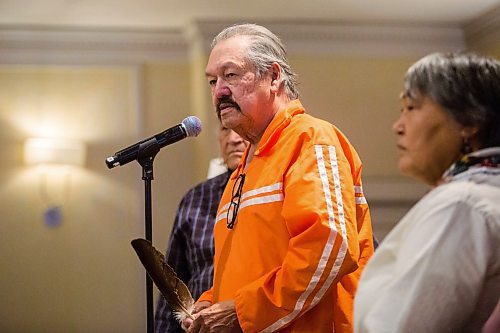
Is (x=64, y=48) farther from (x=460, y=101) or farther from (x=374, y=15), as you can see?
(x=460, y=101)

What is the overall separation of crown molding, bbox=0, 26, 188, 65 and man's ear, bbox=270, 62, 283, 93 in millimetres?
3056

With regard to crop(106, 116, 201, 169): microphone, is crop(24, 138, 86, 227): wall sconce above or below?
below

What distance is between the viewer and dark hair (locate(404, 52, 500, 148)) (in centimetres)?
121

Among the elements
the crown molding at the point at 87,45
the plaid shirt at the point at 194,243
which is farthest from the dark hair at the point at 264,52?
the crown molding at the point at 87,45

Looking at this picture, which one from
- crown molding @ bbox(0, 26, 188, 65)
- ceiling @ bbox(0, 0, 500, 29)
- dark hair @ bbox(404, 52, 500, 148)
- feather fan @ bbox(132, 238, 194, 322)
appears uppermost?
ceiling @ bbox(0, 0, 500, 29)

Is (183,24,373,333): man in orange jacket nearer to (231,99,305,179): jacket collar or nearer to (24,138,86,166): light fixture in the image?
(231,99,305,179): jacket collar

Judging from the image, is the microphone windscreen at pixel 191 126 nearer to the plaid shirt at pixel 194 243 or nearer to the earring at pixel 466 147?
the plaid shirt at pixel 194 243

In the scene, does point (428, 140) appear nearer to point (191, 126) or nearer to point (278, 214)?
point (278, 214)

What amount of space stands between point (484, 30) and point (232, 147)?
117 inches

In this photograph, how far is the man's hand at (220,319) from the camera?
1607 millimetres

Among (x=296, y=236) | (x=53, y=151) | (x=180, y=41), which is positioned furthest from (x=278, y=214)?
(x=180, y=41)

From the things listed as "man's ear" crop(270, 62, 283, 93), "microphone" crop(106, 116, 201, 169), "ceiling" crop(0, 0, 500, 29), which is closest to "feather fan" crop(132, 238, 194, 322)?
"microphone" crop(106, 116, 201, 169)

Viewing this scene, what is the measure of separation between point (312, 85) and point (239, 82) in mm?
3099

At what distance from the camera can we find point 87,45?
4.75 m
